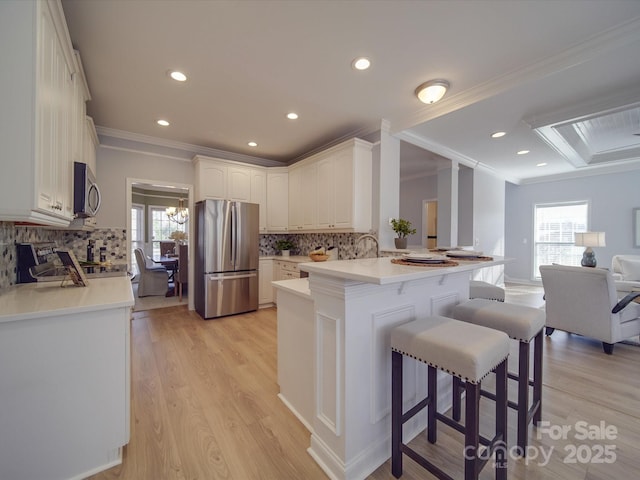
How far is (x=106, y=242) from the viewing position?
3.68m

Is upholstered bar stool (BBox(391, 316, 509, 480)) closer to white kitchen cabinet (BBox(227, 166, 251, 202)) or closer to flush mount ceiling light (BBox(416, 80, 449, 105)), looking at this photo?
flush mount ceiling light (BBox(416, 80, 449, 105))

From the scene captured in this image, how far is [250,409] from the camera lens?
1.87 meters

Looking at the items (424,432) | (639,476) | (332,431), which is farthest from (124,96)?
(639,476)

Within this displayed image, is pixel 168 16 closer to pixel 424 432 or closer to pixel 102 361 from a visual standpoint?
pixel 102 361

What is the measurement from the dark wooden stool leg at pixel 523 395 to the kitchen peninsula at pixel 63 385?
7.11ft

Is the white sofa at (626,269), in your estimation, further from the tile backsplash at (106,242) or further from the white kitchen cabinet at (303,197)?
the white kitchen cabinet at (303,197)

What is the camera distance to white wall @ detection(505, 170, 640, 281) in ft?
16.9

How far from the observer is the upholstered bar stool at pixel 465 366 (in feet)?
3.47

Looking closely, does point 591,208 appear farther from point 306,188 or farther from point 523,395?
point 523,395

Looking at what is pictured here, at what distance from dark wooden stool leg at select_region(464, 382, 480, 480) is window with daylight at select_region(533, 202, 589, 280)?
20.6ft

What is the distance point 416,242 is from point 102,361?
6559 mm

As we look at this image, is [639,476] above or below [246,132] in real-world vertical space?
below

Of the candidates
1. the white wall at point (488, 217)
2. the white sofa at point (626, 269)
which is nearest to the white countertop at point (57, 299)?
the white wall at point (488, 217)

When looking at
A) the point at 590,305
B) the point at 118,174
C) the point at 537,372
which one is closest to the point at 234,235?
the point at 118,174
